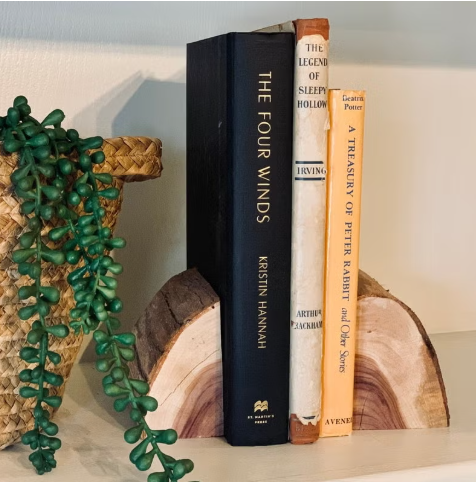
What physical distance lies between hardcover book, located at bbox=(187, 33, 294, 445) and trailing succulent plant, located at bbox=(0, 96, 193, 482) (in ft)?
0.35

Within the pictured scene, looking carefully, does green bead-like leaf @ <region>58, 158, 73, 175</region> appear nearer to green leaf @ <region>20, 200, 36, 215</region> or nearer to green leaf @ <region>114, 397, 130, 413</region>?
green leaf @ <region>20, 200, 36, 215</region>

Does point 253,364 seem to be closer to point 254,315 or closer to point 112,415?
point 254,315

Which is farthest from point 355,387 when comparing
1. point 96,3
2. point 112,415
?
point 96,3

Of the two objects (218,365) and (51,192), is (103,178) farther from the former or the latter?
(218,365)

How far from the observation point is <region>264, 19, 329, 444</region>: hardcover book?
1.96 feet

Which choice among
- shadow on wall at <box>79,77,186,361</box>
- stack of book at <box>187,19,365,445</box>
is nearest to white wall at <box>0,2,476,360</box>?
shadow on wall at <box>79,77,186,361</box>

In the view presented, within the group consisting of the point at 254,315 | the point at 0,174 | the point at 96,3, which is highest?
the point at 96,3

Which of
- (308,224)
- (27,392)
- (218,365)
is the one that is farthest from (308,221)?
(27,392)

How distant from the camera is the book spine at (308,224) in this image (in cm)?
60

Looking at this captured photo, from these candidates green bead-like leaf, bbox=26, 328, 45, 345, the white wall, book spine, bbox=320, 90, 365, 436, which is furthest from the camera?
the white wall

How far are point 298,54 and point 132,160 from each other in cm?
15

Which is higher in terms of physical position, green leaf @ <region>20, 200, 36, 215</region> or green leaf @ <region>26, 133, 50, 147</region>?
green leaf @ <region>26, 133, 50, 147</region>

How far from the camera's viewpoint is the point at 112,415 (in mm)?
702

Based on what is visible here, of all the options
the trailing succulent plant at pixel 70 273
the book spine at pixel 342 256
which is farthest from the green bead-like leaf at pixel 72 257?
the book spine at pixel 342 256
